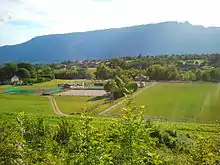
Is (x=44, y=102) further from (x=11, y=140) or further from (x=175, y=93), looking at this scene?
(x=11, y=140)

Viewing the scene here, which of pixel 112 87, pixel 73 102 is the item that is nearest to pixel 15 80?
pixel 112 87

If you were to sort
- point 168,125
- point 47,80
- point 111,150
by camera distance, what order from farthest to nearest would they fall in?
point 47,80 < point 168,125 < point 111,150

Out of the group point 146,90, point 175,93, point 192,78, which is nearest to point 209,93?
point 175,93

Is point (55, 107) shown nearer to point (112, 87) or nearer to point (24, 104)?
point (24, 104)

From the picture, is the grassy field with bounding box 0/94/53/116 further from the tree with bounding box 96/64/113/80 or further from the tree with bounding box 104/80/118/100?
the tree with bounding box 96/64/113/80

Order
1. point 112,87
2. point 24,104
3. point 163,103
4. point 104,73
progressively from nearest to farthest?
1. point 163,103
2. point 24,104
3. point 112,87
4. point 104,73

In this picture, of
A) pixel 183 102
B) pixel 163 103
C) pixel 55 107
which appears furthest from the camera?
pixel 183 102

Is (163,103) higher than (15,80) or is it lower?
lower
